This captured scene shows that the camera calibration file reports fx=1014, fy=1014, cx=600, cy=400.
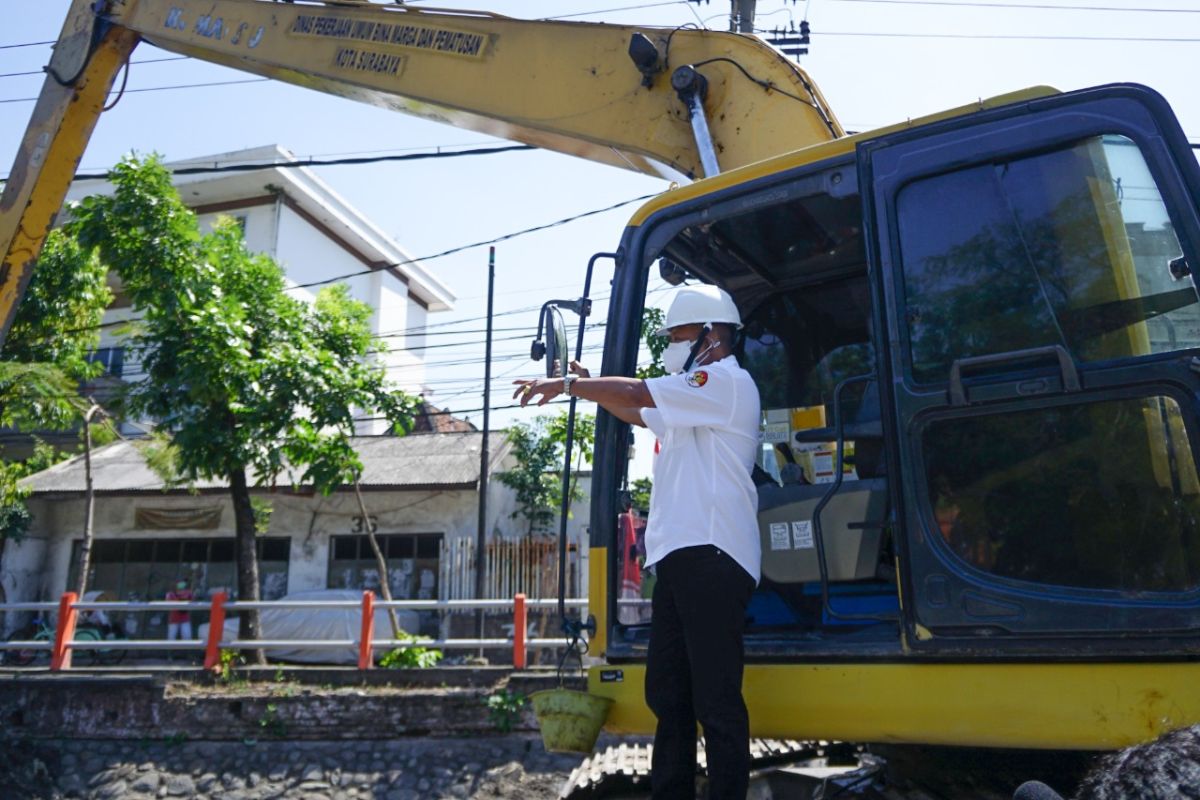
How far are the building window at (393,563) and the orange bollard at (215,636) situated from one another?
6.37m

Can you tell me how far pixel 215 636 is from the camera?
10555mm

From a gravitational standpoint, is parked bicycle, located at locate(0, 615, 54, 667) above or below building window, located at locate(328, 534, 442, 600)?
below

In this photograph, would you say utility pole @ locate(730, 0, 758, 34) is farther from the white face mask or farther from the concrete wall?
the white face mask

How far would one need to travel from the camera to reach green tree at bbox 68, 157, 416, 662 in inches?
439

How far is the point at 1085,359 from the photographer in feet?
8.31

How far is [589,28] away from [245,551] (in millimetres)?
8943

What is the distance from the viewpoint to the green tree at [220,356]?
36.6 ft

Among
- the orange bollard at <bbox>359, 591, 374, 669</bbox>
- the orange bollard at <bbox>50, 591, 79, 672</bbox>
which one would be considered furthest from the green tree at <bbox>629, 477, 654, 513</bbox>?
the orange bollard at <bbox>50, 591, 79, 672</bbox>

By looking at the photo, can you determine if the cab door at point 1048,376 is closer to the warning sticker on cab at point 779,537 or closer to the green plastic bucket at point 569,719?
the warning sticker on cab at point 779,537

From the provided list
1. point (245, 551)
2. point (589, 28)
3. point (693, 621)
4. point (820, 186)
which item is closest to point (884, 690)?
point (693, 621)

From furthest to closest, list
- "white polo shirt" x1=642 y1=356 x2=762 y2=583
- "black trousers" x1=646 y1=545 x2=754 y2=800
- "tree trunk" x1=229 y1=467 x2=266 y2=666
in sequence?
1. "tree trunk" x1=229 y1=467 x2=266 y2=666
2. "white polo shirt" x1=642 y1=356 x2=762 y2=583
3. "black trousers" x1=646 y1=545 x2=754 y2=800

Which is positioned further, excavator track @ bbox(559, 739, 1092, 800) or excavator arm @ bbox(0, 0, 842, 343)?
excavator arm @ bbox(0, 0, 842, 343)

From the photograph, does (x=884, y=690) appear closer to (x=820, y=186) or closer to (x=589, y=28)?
(x=820, y=186)

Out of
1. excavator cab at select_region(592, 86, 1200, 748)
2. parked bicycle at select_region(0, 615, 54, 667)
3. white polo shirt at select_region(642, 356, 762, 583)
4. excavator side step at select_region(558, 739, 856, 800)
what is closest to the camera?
excavator cab at select_region(592, 86, 1200, 748)
